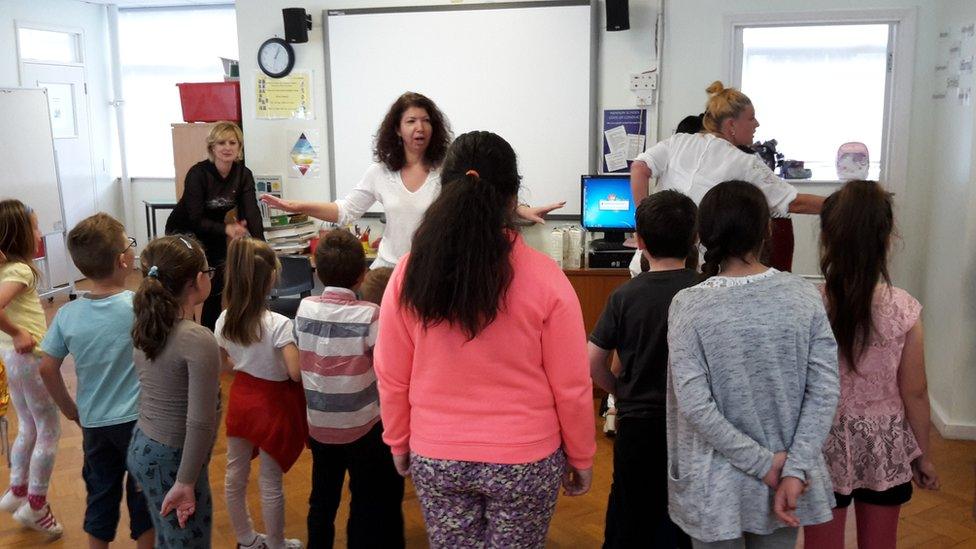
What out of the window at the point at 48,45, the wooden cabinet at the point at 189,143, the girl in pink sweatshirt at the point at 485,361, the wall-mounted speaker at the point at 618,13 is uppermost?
the window at the point at 48,45

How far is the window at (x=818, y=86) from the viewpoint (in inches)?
191

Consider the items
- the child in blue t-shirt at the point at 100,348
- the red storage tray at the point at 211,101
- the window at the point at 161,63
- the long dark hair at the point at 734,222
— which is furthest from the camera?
the window at the point at 161,63

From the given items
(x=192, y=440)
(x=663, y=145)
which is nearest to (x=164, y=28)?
(x=663, y=145)

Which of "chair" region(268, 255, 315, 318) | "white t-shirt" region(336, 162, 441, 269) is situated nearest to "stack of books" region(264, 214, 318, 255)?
"chair" region(268, 255, 315, 318)

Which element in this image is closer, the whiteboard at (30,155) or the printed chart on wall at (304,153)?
the printed chart on wall at (304,153)

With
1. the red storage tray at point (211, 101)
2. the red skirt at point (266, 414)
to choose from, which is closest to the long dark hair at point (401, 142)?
the red skirt at point (266, 414)

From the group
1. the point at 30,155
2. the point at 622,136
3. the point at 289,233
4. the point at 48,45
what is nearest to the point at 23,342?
the point at 289,233

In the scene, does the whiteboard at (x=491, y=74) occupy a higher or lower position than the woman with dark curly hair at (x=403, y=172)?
higher

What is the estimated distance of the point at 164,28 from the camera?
8.35 m

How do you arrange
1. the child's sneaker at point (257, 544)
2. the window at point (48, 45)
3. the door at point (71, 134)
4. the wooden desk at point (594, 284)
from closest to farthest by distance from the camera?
the child's sneaker at point (257, 544) < the wooden desk at point (594, 284) < the window at point (48, 45) < the door at point (71, 134)

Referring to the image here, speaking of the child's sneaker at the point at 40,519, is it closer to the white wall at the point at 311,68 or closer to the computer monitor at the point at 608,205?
the white wall at the point at 311,68

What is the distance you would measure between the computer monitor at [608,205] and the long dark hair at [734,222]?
9.60 ft

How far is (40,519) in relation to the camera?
2.98m

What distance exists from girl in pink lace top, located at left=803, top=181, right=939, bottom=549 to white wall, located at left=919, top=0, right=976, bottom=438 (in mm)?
2033
